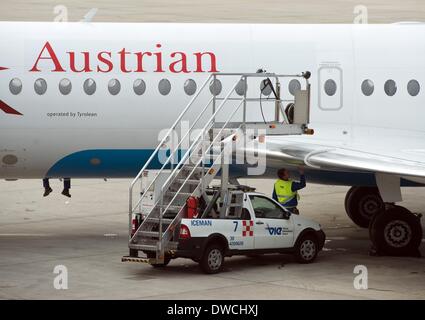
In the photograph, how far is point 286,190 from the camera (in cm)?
2403

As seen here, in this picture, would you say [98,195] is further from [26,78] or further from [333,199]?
[26,78]

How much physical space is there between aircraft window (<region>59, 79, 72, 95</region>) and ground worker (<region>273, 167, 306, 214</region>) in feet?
15.9

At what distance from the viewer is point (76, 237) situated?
2567 cm

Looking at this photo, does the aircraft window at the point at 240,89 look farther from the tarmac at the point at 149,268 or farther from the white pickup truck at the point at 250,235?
the tarmac at the point at 149,268

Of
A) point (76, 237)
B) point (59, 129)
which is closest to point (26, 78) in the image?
point (59, 129)

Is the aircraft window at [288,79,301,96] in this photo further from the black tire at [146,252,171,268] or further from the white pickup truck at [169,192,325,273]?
the black tire at [146,252,171,268]

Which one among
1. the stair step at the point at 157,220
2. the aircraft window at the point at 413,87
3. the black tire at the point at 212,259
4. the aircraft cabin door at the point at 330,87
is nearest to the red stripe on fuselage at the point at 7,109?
the stair step at the point at 157,220

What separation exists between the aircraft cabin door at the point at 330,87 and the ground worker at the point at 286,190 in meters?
1.76

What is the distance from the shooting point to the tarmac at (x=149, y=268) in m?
19.6

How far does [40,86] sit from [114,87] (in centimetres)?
158

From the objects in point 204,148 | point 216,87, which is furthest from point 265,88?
point 204,148

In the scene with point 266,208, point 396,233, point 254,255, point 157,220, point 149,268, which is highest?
point 266,208

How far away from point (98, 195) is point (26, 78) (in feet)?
28.9

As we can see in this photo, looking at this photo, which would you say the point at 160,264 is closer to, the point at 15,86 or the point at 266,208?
the point at 266,208
